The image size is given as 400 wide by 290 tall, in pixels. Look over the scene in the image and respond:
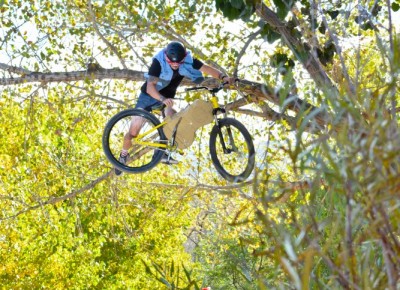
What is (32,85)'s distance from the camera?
35.7 feet

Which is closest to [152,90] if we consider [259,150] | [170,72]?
[170,72]

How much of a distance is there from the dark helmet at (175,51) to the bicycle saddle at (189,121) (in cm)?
45

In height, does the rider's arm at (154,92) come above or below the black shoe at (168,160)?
above

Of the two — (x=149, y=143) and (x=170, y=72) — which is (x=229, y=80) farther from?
(x=149, y=143)

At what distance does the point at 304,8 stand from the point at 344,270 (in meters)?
5.85

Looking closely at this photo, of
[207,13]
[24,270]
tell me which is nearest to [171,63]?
[207,13]

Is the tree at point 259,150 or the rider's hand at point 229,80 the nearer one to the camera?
the tree at point 259,150

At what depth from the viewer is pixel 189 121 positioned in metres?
7.76

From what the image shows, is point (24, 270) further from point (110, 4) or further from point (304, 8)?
point (304, 8)

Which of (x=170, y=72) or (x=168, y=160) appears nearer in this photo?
(x=170, y=72)

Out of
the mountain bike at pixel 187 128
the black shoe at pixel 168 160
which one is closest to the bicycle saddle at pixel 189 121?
the mountain bike at pixel 187 128

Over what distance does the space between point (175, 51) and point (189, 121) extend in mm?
784

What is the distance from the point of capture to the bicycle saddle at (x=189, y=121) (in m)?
7.57

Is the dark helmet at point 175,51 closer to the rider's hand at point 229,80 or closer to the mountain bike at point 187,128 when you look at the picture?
the mountain bike at point 187,128
